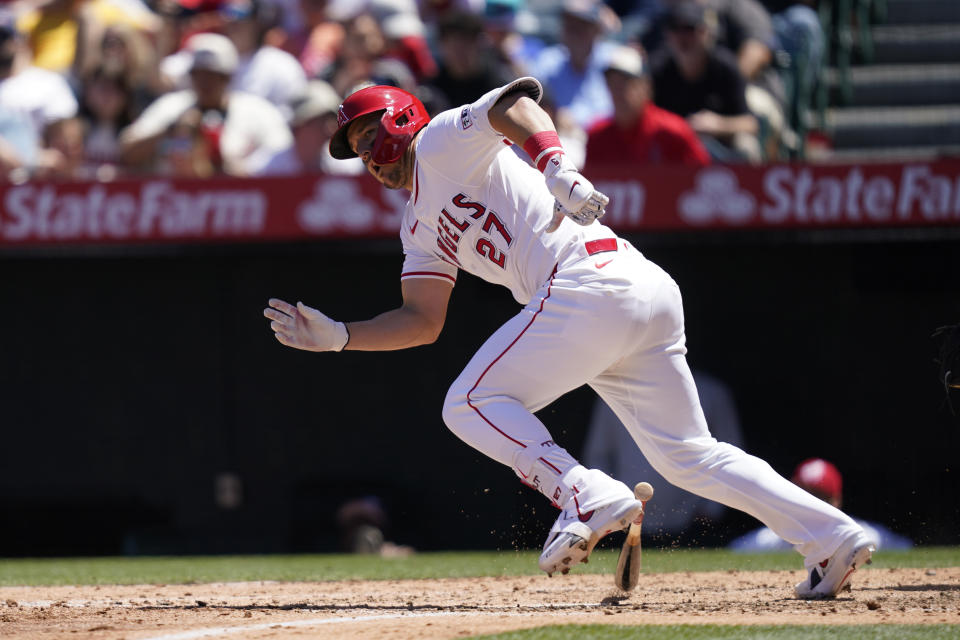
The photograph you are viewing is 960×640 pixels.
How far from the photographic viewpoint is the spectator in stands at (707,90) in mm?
8414

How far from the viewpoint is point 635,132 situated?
313 inches

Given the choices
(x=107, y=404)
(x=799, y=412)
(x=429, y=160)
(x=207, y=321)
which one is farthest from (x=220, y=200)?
(x=429, y=160)

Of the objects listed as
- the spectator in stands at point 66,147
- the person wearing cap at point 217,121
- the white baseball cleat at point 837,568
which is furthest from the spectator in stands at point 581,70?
the white baseball cleat at point 837,568

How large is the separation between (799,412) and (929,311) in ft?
2.86

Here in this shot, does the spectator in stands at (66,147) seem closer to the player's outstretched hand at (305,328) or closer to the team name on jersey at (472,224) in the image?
the player's outstretched hand at (305,328)

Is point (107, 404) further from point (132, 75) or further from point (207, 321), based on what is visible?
point (132, 75)

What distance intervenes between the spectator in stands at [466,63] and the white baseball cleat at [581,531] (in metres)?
5.25

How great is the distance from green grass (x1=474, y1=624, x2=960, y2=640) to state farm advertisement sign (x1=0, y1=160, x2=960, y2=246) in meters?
3.81

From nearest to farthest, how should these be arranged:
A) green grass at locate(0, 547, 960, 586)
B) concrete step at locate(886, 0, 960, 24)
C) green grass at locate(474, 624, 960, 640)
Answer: green grass at locate(474, 624, 960, 640) < green grass at locate(0, 547, 960, 586) < concrete step at locate(886, 0, 960, 24)

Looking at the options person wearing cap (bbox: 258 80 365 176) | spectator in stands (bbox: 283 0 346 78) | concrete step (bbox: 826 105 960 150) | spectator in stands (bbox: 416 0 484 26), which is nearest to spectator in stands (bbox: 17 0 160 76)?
spectator in stands (bbox: 283 0 346 78)

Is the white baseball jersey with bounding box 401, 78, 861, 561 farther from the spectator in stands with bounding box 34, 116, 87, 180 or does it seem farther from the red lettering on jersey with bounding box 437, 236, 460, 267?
the spectator in stands with bounding box 34, 116, 87, 180

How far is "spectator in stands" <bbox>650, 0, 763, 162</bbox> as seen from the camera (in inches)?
331

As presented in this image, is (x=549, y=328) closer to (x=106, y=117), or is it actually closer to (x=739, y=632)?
(x=739, y=632)

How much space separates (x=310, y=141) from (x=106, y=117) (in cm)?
164
